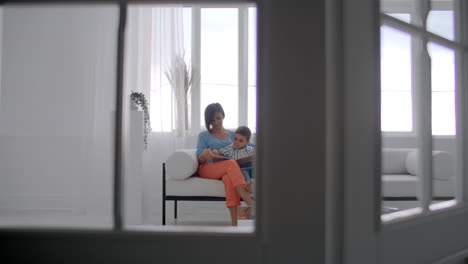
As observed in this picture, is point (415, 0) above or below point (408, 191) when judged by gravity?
above

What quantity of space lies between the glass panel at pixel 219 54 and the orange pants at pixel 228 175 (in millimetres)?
1302

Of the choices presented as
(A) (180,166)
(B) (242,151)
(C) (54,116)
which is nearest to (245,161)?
(B) (242,151)

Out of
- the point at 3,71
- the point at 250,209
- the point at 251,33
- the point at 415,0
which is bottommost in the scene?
the point at 250,209

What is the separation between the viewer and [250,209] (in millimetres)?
3031

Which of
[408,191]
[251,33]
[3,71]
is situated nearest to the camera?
[408,191]

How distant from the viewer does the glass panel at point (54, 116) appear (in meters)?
3.81

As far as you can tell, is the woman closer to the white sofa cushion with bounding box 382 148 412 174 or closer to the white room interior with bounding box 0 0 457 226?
the white room interior with bounding box 0 0 457 226

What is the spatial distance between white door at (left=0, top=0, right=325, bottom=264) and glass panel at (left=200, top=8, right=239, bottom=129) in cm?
352

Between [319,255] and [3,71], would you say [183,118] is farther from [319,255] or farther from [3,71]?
[319,255]

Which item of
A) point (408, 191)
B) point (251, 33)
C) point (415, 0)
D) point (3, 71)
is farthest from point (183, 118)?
point (415, 0)

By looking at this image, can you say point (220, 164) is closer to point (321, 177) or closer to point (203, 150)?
point (203, 150)

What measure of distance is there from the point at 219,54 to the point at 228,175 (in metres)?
1.83

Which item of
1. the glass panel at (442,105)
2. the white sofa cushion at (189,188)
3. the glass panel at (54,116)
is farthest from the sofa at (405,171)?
the glass panel at (54,116)

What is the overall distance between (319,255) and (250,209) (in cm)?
245
